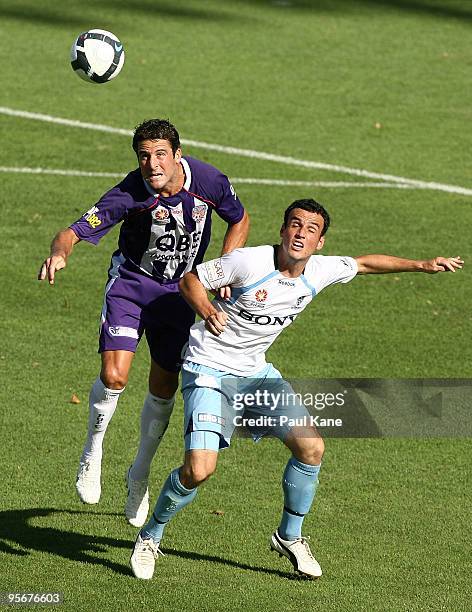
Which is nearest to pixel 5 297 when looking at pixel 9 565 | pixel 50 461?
pixel 50 461

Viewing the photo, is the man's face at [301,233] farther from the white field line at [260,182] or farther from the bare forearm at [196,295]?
the white field line at [260,182]

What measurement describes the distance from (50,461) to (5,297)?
12.7ft

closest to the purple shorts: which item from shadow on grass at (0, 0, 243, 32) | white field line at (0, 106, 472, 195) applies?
white field line at (0, 106, 472, 195)

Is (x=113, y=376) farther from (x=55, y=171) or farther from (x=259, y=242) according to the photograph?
(x=55, y=171)

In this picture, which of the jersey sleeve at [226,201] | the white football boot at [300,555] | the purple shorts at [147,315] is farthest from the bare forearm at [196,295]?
the white football boot at [300,555]

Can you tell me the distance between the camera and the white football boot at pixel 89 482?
32.2 feet

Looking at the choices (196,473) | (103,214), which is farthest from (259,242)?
(196,473)

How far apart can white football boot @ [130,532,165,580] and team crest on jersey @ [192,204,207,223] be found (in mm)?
2323

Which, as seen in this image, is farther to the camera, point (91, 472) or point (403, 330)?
point (403, 330)

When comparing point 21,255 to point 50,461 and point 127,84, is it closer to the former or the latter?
point 50,461

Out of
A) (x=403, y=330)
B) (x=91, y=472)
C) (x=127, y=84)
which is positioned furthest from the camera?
(x=127, y=84)

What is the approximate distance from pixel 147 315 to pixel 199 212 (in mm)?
835

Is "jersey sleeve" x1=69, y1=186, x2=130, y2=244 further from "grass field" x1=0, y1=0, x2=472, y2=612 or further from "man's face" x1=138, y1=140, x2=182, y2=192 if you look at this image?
"grass field" x1=0, y1=0, x2=472, y2=612

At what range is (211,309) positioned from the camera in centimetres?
843
